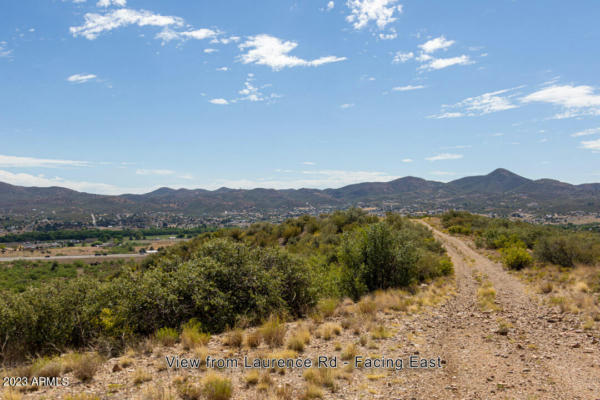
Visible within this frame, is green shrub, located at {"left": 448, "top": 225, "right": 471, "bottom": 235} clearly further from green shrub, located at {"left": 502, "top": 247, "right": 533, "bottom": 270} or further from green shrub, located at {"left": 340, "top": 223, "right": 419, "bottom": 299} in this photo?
green shrub, located at {"left": 340, "top": 223, "right": 419, "bottom": 299}

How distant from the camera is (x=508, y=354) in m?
8.50

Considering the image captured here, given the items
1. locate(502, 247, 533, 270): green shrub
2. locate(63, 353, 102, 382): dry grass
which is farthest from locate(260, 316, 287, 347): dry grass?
locate(502, 247, 533, 270): green shrub

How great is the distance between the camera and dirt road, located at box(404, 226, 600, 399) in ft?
Result: 21.8

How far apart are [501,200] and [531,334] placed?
22580cm

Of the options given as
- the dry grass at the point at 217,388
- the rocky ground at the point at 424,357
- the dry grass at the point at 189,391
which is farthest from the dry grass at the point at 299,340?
the dry grass at the point at 189,391

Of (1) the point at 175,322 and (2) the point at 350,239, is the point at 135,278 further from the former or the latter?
(2) the point at 350,239

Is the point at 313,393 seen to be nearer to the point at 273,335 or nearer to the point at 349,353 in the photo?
the point at 349,353

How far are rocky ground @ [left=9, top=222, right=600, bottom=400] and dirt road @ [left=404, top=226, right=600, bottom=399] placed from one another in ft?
0.08

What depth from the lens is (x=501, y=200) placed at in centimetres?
19662

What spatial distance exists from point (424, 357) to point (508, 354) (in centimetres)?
241

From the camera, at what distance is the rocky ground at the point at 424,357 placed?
21.8 feet

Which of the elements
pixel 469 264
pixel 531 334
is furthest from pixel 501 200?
pixel 531 334

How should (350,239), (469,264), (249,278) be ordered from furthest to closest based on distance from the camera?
(469,264), (350,239), (249,278)

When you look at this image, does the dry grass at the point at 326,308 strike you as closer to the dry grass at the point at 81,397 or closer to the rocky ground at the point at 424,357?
the rocky ground at the point at 424,357
